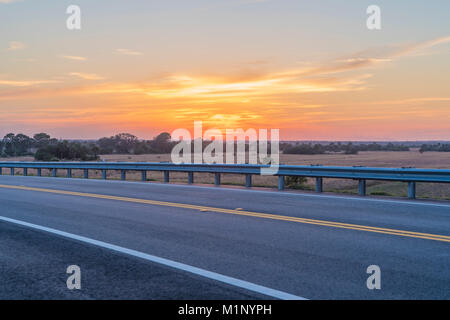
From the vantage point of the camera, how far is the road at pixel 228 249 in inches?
221

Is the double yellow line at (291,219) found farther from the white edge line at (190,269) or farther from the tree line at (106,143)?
the tree line at (106,143)

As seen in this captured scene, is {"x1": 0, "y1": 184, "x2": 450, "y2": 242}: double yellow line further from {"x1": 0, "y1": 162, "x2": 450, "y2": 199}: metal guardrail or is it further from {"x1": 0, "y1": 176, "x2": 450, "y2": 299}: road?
{"x1": 0, "y1": 162, "x2": 450, "y2": 199}: metal guardrail

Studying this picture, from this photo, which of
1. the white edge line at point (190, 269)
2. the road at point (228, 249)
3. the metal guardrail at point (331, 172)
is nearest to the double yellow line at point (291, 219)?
the road at point (228, 249)

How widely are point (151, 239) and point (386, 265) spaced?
13.3ft

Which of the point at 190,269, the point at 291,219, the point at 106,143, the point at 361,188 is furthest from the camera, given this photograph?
the point at 106,143

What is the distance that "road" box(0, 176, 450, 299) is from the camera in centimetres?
562

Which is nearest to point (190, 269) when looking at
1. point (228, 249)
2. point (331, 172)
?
point (228, 249)

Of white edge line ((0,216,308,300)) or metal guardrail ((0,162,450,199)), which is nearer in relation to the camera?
white edge line ((0,216,308,300))

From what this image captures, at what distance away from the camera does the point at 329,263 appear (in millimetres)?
6656

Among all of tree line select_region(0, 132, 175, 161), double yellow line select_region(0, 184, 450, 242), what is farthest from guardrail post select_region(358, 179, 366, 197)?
tree line select_region(0, 132, 175, 161)

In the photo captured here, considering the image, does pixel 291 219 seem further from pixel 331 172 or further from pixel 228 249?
pixel 331 172

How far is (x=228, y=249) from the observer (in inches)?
299

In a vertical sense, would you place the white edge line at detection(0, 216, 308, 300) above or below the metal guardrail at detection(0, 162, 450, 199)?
below
